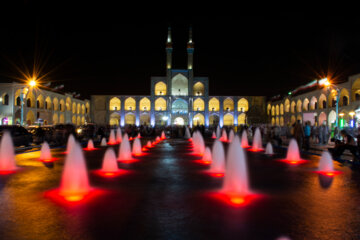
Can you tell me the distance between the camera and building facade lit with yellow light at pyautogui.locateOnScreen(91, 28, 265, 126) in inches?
2237

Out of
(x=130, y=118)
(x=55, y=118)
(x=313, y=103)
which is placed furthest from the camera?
(x=130, y=118)

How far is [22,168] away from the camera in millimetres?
8695

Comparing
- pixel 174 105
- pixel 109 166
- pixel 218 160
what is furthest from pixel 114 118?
pixel 218 160

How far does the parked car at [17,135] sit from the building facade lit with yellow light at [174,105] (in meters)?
40.3

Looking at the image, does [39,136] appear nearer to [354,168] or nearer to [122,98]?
[354,168]

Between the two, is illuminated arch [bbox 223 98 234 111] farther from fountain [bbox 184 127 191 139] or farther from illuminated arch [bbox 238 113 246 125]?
fountain [bbox 184 127 191 139]

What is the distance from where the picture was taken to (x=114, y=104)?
5850 cm

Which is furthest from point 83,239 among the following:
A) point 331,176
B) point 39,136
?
point 39,136

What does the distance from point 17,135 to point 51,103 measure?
30.1 metres

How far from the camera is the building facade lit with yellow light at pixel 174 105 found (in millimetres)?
56812

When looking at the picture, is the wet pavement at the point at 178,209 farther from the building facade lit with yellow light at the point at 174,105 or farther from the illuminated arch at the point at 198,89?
the illuminated arch at the point at 198,89

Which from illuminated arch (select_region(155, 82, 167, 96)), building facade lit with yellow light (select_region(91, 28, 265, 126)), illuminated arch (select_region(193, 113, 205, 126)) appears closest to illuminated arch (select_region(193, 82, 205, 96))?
building facade lit with yellow light (select_region(91, 28, 265, 126))

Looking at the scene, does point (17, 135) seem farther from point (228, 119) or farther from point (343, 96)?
point (228, 119)

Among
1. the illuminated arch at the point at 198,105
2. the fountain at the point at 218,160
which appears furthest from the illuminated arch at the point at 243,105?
the fountain at the point at 218,160
